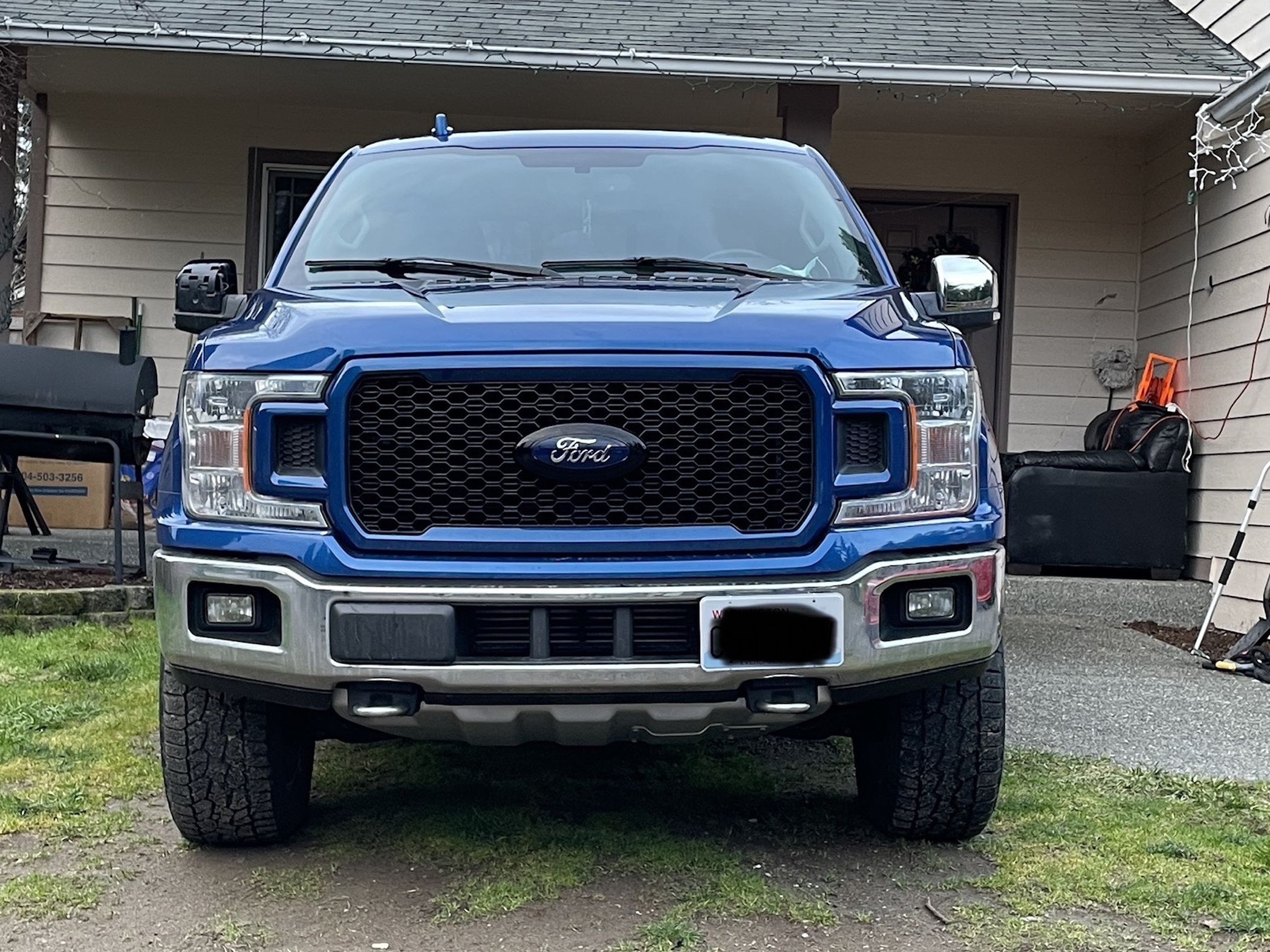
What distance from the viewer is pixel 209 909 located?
302 centimetres

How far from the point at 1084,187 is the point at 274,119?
20.0 feet

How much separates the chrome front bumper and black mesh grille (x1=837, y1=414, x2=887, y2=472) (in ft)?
0.71

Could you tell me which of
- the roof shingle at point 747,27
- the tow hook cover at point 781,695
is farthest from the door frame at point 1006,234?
the tow hook cover at point 781,695

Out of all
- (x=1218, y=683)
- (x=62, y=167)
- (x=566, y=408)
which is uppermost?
(x=62, y=167)

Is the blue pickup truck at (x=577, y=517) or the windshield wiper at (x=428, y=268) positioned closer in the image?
the blue pickup truck at (x=577, y=517)

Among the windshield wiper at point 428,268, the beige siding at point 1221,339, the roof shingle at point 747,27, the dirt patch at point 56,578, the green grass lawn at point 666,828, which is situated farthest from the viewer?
the roof shingle at point 747,27

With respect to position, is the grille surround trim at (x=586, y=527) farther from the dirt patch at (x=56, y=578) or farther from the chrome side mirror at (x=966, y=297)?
the dirt patch at (x=56, y=578)

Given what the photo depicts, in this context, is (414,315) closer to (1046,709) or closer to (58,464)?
(1046,709)

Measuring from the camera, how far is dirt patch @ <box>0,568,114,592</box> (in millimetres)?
6828

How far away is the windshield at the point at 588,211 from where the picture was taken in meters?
3.96

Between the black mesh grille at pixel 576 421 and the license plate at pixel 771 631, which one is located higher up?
the black mesh grille at pixel 576 421

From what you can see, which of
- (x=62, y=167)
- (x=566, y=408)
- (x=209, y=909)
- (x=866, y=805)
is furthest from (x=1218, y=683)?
(x=62, y=167)

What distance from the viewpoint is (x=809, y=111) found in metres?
8.48

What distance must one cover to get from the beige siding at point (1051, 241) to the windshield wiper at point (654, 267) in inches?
274
